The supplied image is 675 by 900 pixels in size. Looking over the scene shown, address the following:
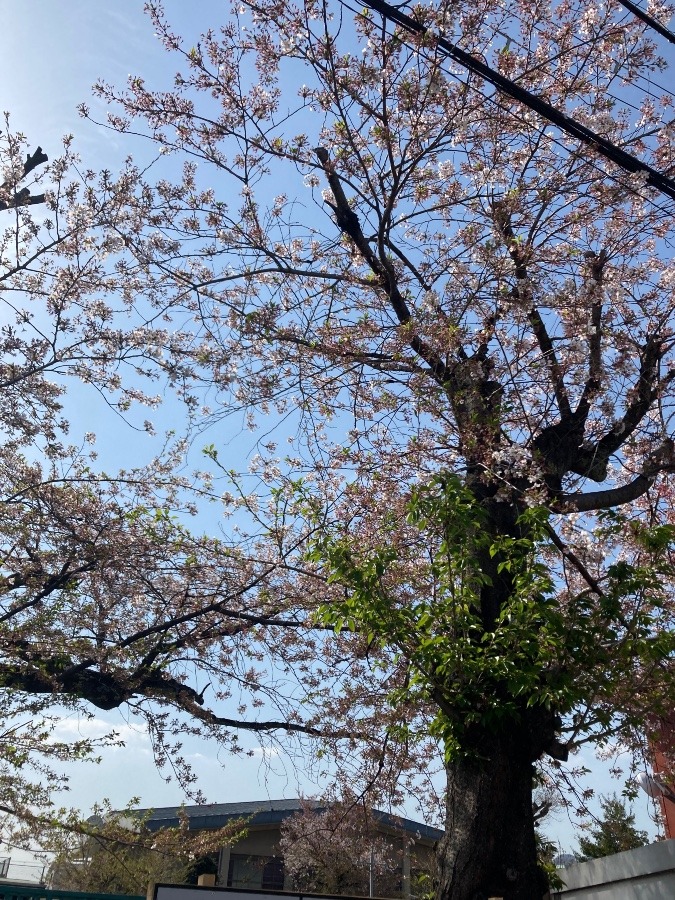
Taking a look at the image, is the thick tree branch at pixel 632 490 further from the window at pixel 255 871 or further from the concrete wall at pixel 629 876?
the window at pixel 255 871

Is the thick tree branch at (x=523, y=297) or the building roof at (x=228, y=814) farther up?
the thick tree branch at (x=523, y=297)

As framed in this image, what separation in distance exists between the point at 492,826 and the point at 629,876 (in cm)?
137

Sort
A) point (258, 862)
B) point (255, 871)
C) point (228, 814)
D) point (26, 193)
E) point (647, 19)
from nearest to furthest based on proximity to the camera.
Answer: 1. point (647, 19)
2. point (26, 193)
3. point (228, 814)
4. point (258, 862)
5. point (255, 871)

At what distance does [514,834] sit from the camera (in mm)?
5344

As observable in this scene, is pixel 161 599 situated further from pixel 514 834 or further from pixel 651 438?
pixel 651 438

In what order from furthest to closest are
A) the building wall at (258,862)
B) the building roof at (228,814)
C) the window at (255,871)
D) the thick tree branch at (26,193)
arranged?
the window at (255,871), the building wall at (258,862), the building roof at (228,814), the thick tree branch at (26,193)

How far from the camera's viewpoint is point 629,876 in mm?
5812

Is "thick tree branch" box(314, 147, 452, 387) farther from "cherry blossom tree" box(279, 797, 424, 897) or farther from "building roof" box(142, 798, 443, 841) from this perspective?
"building roof" box(142, 798, 443, 841)

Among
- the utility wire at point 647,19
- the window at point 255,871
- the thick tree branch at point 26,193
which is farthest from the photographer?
the window at point 255,871

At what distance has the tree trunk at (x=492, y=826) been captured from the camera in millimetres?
5184

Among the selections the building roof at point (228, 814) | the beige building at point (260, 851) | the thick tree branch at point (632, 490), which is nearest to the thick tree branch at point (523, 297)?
the thick tree branch at point (632, 490)

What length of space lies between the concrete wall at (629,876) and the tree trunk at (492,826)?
88cm

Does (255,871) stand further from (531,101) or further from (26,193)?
(531,101)

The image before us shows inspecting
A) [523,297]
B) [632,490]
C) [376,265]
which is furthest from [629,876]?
[376,265]
